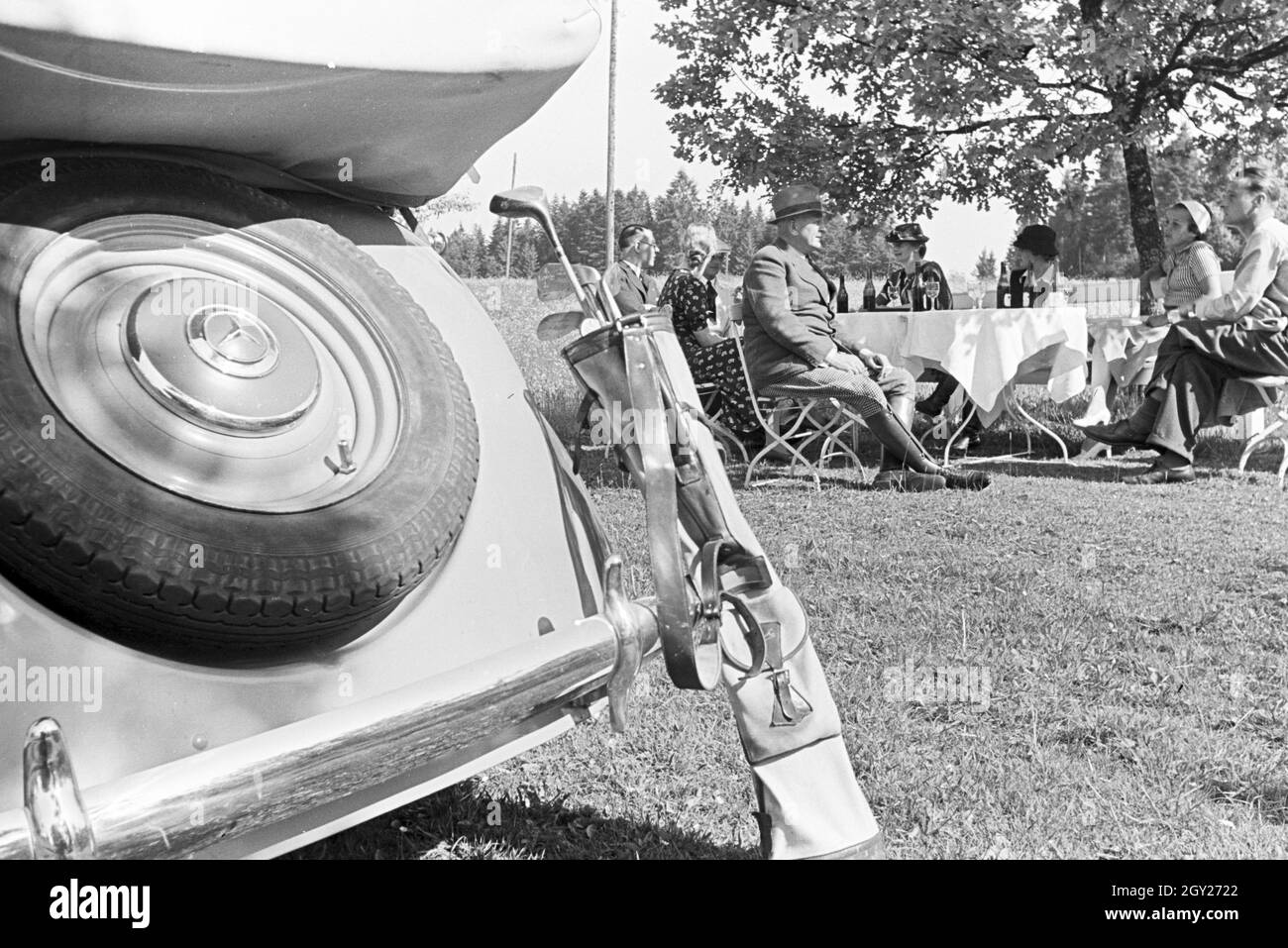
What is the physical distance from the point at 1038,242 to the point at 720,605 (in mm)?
8916

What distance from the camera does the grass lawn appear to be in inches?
109

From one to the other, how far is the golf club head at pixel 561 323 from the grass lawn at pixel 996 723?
49.0 inches

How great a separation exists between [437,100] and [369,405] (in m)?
0.63

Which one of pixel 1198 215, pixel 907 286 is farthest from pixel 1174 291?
pixel 907 286

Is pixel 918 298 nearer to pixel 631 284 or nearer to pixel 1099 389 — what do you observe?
pixel 1099 389

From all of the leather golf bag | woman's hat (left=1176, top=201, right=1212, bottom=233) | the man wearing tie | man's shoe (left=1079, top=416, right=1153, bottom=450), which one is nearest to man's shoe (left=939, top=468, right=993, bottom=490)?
man's shoe (left=1079, top=416, right=1153, bottom=450)

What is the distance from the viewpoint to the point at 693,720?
3.46 metres

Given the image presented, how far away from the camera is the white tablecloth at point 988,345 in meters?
8.34

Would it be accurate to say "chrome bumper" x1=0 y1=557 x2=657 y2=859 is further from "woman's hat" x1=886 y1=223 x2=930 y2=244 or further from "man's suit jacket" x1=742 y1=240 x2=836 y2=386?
"woman's hat" x1=886 y1=223 x2=930 y2=244

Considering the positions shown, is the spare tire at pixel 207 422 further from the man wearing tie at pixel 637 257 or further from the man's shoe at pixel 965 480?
the man wearing tie at pixel 637 257

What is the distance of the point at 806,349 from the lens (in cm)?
730

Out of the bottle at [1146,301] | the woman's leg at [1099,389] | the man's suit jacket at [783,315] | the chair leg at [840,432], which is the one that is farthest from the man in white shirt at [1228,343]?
the man's suit jacket at [783,315]

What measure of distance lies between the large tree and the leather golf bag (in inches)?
350

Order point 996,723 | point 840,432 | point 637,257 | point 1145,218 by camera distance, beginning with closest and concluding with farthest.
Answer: point 996,723
point 840,432
point 637,257
point 1145,218
